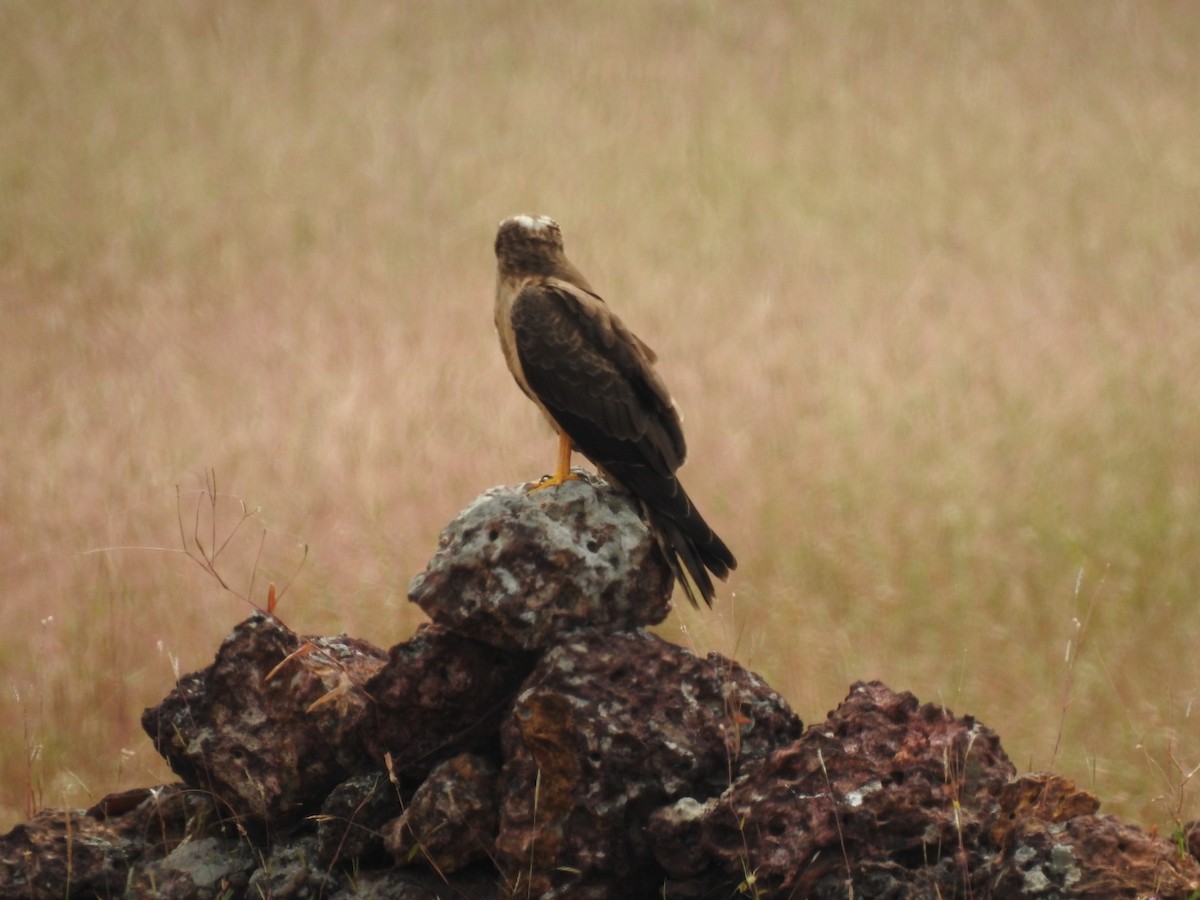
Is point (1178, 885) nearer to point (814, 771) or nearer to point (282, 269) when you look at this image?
point (814, 771)

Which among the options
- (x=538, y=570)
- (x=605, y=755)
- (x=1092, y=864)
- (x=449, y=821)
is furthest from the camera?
(x=538, y=570)

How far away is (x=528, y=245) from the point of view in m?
4.33

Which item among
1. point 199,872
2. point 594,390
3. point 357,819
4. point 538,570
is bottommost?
point 199,872

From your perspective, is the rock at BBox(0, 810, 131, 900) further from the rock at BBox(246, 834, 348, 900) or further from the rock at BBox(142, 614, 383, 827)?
the rock at BBox(246, 834, 348, 900)

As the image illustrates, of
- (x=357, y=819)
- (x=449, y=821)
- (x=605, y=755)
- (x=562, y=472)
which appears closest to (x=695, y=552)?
(x=562, y=472)

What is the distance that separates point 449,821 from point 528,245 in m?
1.86

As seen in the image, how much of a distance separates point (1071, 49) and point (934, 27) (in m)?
1.50

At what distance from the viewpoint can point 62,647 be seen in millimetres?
6742

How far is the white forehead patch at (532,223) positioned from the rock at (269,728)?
152cm

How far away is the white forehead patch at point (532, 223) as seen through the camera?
427 centimetres

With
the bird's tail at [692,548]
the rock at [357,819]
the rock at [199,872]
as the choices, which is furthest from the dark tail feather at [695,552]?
the rock at [199,872]

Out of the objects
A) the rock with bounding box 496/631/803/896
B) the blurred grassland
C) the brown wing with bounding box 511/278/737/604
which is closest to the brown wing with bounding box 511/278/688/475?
the brown wing with bounding box 511/278/737/604

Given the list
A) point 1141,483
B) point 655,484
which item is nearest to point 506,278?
point 655,484

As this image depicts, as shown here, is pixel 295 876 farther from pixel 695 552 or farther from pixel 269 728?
pixel 695 552
